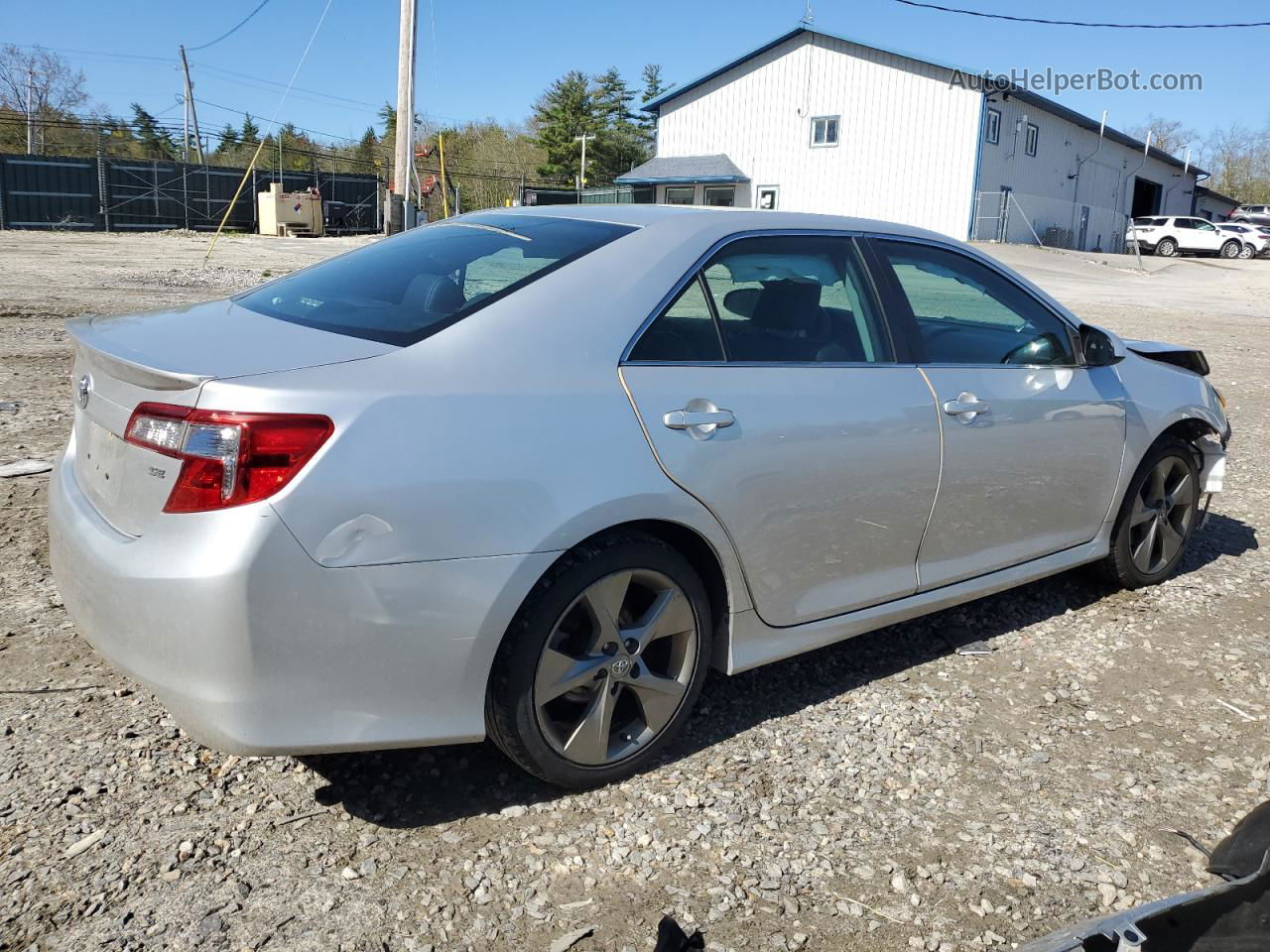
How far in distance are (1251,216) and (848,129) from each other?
34407mm

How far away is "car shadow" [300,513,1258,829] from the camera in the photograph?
113 inches

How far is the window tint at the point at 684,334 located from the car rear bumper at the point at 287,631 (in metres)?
0.70

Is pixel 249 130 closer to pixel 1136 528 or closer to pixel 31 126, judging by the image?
pixel 31 126

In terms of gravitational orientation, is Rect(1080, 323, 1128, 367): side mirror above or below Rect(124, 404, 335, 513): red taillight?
above

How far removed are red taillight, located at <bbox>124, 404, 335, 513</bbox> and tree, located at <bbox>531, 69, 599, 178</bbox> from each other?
235 ft

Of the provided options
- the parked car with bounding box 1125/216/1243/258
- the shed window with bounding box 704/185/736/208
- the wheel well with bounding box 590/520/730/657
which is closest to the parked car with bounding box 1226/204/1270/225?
the parked car with bounding box 1125/216/1243/258

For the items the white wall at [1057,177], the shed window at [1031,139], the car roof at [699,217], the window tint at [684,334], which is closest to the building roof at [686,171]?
the white wall at [1057,177]

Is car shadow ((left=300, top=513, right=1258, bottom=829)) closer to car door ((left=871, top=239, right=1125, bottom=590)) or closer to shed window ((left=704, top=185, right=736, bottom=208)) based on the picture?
car door ((left=871, top=239, right=1125, bottom=590))

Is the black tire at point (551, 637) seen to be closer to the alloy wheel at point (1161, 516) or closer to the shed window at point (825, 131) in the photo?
the alloy wheel at point (1161, 516)

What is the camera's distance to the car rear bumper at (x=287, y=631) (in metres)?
2.29

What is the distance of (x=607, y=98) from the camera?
76000mm

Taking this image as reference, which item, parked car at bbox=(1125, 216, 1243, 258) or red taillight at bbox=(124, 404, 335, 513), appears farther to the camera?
parked car at bbox=(1125, 216, 1243, 258)

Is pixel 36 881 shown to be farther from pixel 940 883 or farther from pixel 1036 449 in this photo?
pixel 1036 449

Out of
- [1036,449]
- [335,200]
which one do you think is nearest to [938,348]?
[1036,449]
